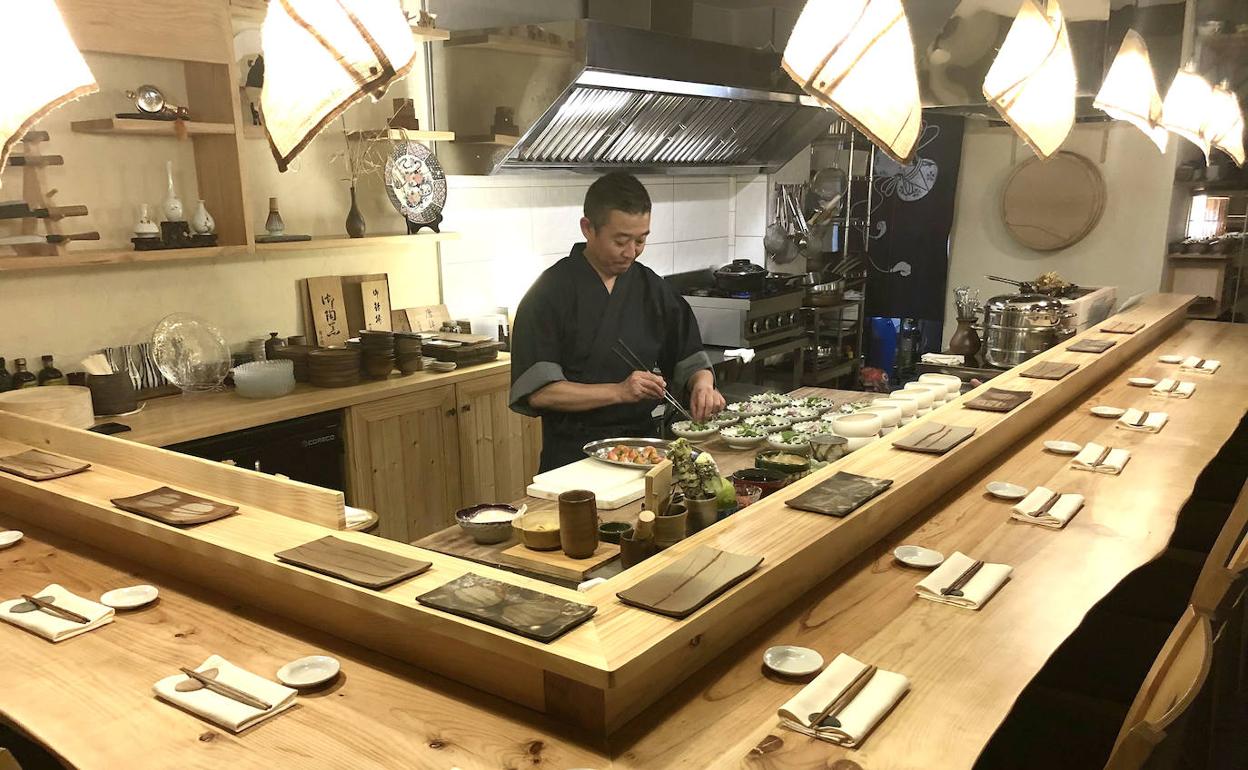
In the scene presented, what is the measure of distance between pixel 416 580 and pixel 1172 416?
293cm

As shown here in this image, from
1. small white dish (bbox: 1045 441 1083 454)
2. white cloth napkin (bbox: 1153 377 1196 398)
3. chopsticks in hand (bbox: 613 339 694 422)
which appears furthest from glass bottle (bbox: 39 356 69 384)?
white cloth napkin (bbox: 1153 377 1196 398)

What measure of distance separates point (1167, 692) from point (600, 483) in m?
1.56

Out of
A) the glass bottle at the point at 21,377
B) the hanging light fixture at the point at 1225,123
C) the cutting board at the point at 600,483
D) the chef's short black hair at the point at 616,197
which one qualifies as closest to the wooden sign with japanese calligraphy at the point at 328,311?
the glass bottle at the point at 21,377

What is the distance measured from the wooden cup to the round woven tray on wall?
6.08m

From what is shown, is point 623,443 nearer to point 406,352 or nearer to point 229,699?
point 229,699

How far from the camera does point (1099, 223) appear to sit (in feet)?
23.4

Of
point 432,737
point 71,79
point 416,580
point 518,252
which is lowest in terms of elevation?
point 432,737

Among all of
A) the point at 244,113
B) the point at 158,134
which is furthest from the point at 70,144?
the point at 244,113

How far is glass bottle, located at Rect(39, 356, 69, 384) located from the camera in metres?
→ 3.72

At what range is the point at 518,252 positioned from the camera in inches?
226

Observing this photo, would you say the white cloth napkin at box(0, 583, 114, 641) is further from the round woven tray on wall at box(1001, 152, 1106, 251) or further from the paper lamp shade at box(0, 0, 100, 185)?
the round woven tray on wall at box(1001, 152, 1106, 251)

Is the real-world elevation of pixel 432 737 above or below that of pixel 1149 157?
below

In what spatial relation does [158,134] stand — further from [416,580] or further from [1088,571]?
[1088,571]

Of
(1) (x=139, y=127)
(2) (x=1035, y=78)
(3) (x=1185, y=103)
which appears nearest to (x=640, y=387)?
(2) (x=1035, y=78)
